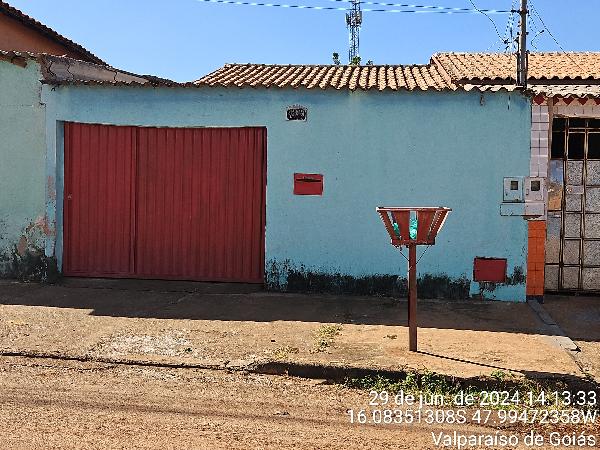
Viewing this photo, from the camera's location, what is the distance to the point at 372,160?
25.8ft

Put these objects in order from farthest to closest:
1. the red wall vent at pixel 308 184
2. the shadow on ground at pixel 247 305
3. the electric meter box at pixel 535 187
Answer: the red wall vent at pixel 308 184 → the electric meter box at pixel 535 187 → the shadow on ground at pixel 247 305

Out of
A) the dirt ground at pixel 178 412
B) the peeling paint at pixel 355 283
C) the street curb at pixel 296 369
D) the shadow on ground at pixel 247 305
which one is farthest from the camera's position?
the peeling paint at pixel 355 283

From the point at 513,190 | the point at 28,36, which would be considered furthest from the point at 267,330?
the point at 28,36

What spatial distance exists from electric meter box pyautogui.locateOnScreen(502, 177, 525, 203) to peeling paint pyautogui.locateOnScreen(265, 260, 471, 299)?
1157 mm

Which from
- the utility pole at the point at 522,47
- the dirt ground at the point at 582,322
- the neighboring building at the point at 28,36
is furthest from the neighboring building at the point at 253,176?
the neighboring building at the point at 28,36

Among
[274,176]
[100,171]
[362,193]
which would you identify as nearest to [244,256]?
[274,176]

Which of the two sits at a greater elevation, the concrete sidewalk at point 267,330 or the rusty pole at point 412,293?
the rusty pole at point 412,293

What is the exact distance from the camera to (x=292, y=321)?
21.5 ft

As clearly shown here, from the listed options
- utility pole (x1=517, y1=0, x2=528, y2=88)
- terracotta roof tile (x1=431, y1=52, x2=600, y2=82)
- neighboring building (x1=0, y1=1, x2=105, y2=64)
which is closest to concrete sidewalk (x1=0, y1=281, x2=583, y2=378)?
utility pole (x1=517, y1=0, x2=528, y2=88)

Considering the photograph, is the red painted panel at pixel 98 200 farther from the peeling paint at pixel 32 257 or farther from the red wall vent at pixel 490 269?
the red wall vent at pixel 490 269

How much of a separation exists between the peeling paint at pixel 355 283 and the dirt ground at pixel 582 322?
116 cm

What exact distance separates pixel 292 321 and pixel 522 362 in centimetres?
244

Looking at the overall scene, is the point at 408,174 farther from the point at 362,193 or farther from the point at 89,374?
the point at 89,374

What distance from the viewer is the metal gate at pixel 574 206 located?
7914 millimetres
